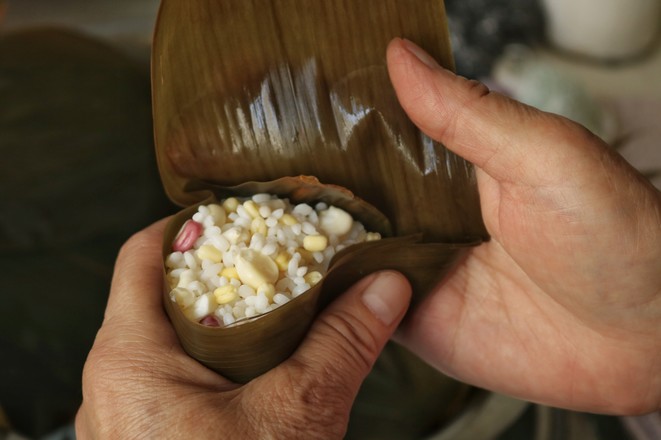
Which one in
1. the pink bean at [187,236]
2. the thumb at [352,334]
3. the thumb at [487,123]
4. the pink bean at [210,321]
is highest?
the thumb at [487,123]

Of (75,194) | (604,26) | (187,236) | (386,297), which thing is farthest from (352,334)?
(604,26)

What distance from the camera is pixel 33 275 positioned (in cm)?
114

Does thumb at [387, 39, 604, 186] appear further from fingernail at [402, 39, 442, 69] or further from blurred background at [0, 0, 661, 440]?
blurred background at [0, 0, 661, 440]

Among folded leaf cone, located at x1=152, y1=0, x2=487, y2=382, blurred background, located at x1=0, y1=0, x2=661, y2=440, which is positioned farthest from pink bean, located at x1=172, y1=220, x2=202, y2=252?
blurred background, located at x1=0, y1=0, x2=661, y2=440

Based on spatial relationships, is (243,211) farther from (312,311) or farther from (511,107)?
(511,107)

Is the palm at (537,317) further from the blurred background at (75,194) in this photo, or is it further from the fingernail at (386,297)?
the blurred background at (75,194)

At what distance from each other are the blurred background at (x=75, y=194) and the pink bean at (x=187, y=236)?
0.55 meters

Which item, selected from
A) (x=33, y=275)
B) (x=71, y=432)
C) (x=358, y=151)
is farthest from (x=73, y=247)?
(x=358, y=151)

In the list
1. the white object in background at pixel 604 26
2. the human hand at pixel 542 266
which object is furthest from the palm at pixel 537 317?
the white object in background at pixel 604 26

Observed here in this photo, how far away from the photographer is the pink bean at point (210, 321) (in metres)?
0.59

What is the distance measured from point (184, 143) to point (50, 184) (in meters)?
0.58

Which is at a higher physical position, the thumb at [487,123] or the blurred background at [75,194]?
the thumb at [487,123]

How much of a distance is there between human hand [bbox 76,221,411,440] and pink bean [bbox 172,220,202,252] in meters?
0.07

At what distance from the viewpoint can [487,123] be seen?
65 cm
